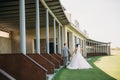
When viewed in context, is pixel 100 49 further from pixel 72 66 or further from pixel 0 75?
pixel 0 75

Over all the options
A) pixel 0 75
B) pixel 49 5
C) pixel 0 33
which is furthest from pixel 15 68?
pixel 0 33

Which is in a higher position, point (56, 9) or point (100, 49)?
point (56, 9)

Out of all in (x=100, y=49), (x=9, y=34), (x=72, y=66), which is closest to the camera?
(x=72, y=66)

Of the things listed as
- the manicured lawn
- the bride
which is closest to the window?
the bride

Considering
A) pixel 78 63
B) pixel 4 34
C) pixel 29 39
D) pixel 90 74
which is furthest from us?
pixel 29 39

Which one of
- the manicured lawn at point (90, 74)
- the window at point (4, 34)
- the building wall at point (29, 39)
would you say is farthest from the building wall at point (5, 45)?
the manicured lawn at point (90, 74)

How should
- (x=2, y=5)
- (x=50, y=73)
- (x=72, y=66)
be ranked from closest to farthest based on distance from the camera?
(x=50, y=73), (x=2, y=5), (x=72, y=66)

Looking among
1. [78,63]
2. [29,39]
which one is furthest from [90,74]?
[29,39]

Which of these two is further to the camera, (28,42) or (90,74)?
(28,42)

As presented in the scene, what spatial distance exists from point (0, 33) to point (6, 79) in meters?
14.0

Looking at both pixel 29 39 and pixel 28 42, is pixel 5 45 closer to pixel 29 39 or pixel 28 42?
pixel 28 42

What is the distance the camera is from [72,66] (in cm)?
1491

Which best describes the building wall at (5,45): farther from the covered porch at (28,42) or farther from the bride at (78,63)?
the bride at (78,63)

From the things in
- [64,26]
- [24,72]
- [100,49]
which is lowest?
[100,49]
